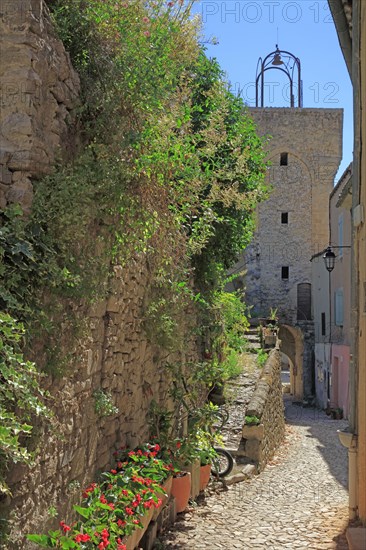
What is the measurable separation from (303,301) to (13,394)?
1047 inches

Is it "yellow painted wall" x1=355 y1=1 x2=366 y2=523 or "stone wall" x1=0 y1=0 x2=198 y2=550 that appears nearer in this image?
"stone wall" x1=0 y1=0 x2=198 y2=550

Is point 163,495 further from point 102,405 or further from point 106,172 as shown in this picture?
point 106,172

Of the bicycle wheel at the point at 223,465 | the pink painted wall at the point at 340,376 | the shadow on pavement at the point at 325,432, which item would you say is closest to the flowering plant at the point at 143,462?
the bicycle wheel at the point at 223,465

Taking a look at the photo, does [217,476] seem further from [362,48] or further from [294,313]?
[294,313]

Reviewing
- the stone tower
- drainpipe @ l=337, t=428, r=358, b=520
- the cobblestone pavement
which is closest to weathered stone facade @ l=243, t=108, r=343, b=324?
the stone tower

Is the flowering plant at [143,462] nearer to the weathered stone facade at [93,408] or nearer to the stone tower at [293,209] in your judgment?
the weathered stone facade at [93,408]

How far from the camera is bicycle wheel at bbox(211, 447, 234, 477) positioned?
8461 millimetres

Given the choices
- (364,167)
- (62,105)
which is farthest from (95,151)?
(364,167)

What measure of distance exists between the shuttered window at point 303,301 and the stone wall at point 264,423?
1386 cm

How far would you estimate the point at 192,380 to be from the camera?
7930 mm

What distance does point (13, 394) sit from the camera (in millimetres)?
3023

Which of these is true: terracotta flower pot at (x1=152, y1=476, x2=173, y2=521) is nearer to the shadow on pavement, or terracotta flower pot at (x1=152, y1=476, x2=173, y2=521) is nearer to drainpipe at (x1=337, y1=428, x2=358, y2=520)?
drainpipe at (x1=337, y1=428, x2=358, y2=520)

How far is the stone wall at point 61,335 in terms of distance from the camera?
3.49m

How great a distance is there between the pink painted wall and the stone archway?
5.81 m
